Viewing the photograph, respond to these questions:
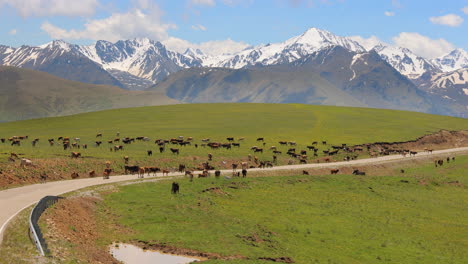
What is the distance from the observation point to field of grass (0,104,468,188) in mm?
79750

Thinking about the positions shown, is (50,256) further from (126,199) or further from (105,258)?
(126,199)

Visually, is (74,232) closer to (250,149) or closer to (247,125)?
(250,149)

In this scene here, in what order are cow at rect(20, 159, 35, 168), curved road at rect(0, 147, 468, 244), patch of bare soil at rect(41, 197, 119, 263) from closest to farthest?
patch of bare soil at rect(41, 197, 119, 263)
curved road at rect(0, 147, 468, 244)
cow at rect(20, 159, 35, 168)

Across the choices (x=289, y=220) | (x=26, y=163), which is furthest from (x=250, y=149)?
(x=289, y=220)

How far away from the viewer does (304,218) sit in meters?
50.1

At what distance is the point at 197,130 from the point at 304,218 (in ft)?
298

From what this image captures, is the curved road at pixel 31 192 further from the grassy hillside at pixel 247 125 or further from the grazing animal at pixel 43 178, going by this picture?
the grassy hillside at pixel 247 125

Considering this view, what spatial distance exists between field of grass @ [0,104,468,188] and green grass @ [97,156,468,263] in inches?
695

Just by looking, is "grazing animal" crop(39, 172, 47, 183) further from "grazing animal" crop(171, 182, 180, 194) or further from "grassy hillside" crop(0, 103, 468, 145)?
"grassy hillside" crop(0, 103, 468, 145)

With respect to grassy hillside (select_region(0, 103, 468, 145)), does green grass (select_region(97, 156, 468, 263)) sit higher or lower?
lower

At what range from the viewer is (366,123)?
164 m

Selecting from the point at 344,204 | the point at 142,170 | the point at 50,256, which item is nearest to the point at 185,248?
the point at 50,256

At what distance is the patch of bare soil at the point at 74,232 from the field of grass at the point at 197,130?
722 inches

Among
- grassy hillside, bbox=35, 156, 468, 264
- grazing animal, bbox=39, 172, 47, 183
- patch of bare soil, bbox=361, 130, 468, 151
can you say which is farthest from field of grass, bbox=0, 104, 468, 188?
grassy hillside, bbox=35, 156, 468, 264
